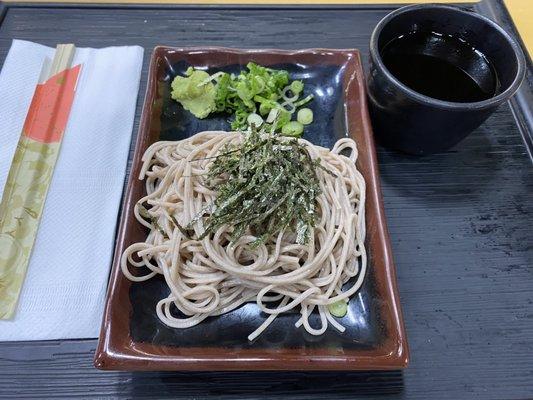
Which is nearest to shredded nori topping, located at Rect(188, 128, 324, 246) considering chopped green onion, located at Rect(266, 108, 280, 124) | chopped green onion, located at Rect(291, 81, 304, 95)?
chopped green onion, located at Rect(266, 108, 280, 124)

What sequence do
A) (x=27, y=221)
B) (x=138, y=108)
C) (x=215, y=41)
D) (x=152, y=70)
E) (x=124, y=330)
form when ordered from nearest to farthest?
1. (x=124, y=330)
2. (x=27, y=221)
3. (x=152, y=70)
4. (x=138, y=108)
5. (x=215, y=41)

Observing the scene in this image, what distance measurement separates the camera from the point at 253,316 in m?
1.36

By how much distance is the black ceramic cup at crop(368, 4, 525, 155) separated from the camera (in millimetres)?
1467

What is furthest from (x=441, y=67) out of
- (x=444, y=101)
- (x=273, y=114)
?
(x=273, y=114)

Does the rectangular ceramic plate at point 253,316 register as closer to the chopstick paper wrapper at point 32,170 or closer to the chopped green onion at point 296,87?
the chopped green onion at point 296,87

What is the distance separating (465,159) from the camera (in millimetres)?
1769

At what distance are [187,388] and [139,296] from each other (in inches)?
11.9

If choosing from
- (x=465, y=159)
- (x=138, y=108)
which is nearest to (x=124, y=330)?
(x=138, y=108)

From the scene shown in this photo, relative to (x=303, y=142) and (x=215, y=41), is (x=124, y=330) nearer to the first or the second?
(x=303, y=142)

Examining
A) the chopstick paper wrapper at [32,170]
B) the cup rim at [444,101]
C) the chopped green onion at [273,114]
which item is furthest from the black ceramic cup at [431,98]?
the chopstick paper wrapper at [32,170]

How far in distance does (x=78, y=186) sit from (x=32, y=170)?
193 mm

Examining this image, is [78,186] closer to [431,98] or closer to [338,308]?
[338,308]

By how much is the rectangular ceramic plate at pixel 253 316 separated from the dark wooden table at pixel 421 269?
0.11 meters

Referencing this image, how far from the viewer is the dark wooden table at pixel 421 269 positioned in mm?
1272
